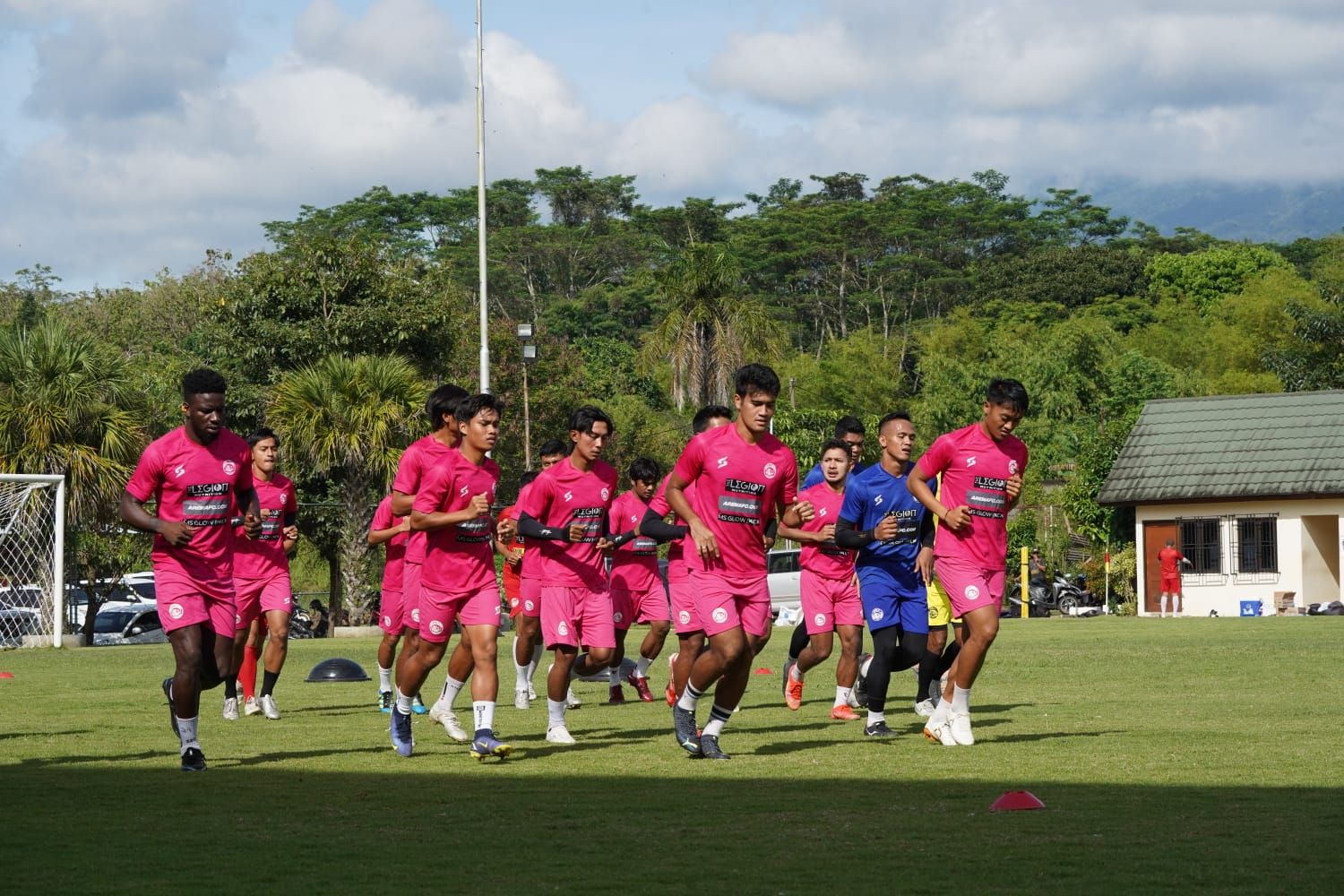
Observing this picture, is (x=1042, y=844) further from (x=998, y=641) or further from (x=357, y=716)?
(x=998, y=641)

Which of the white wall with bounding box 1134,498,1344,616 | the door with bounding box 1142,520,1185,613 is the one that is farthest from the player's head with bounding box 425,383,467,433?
the door with bounding box 1142,520,1185,613

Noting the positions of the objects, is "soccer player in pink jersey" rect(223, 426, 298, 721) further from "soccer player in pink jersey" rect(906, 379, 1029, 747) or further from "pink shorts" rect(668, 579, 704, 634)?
"soccer player in pink jersey" rect(906, 379, 1029, 747)

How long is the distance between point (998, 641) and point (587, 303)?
56225 mm

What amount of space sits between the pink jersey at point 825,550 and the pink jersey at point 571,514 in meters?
1.74

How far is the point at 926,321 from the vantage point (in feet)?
276

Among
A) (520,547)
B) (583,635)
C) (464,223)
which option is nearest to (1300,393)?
(520,547)

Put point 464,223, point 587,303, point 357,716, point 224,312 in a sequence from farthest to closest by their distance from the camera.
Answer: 1. point 464,223
2. point 587,303
3. point 224,312
4. point 357,716

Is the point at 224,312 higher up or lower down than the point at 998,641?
higher up

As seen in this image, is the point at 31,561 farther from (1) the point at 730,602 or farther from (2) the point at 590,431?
(1) the point at 730,602

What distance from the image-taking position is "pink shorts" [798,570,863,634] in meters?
13.7

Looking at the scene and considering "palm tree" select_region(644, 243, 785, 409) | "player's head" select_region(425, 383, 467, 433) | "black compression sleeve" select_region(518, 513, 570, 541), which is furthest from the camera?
"palm tree" select_region(644, 243, 785, 409)

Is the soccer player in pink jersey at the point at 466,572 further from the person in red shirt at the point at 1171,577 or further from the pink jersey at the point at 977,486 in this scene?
the person in red shirt at the point at 1171,577

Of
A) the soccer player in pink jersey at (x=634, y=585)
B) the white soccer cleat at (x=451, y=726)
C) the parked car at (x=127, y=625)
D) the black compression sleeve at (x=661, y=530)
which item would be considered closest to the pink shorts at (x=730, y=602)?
the black compression sleeve at (x=661, y=530)

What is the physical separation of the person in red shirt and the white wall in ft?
4.36
